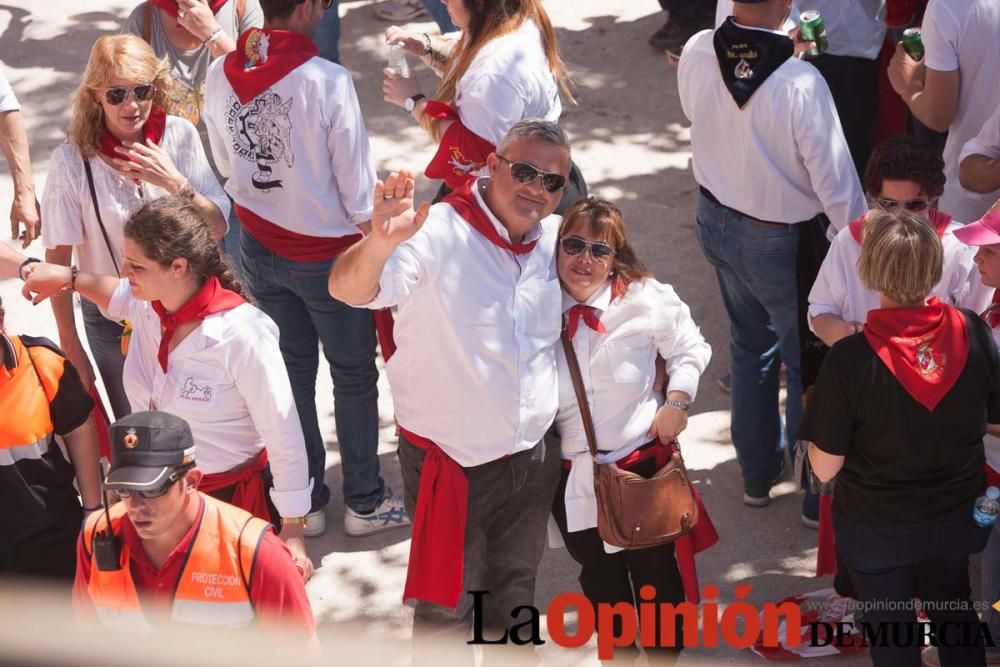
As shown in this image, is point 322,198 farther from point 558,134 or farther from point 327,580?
point 327,580

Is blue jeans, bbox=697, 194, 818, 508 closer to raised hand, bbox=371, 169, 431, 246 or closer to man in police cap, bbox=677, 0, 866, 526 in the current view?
man in police cap, bbox=677, 0, 866, 526

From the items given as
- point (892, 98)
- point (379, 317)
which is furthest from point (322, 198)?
point (892, 98)

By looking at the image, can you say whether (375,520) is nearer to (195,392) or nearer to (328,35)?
(195,392)

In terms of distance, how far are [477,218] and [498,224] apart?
65 mm

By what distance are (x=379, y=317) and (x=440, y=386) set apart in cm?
118

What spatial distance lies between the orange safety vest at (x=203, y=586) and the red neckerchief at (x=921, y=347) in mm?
1778

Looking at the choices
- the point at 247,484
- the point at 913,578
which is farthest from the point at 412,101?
the point at 913,578

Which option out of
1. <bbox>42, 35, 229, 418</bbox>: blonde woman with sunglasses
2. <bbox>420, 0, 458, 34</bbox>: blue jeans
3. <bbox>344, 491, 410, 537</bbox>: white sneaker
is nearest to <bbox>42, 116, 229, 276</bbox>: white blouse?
<bbox>42, 35, 229, 418</bbox>: blonde woman with sunglasses

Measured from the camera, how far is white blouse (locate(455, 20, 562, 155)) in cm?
485

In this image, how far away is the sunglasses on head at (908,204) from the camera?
4.23 meters

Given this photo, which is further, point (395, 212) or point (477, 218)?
point (477, 218)

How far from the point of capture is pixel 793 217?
4.80m

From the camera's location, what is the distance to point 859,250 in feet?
14.0

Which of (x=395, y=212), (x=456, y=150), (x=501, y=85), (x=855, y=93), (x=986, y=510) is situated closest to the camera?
(x=395, y=212)
